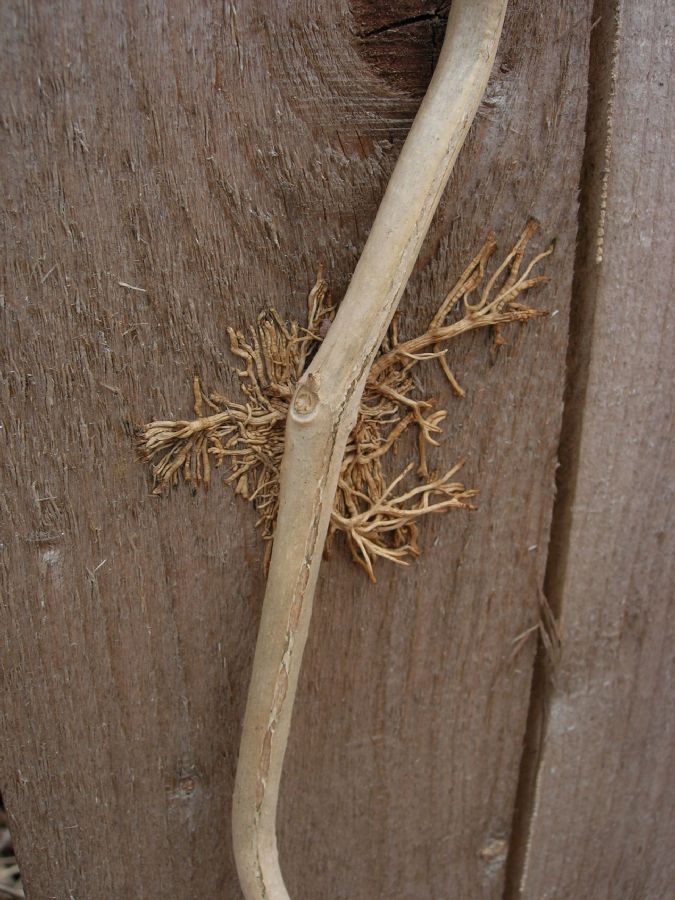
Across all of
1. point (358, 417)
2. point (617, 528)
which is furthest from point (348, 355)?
point (617, 528)

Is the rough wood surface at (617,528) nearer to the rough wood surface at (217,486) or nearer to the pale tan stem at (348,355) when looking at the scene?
the rough wood surface at (217,486)

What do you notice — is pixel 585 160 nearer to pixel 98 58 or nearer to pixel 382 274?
pixel 382 274

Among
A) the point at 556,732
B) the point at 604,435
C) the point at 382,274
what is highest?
the point at 382,274

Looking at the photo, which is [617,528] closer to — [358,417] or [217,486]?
[358,417]

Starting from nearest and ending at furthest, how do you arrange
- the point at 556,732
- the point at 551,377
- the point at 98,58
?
the point at 98,58, the point at 551,377, the point at 556,732

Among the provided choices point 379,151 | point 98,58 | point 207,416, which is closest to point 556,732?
point 207,416

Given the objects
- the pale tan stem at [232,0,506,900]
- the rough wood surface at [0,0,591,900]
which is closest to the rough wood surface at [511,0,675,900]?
the rough wood surface at [0,0,591,900]

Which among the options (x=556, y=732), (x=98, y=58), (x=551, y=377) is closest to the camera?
(x=98, y=58)

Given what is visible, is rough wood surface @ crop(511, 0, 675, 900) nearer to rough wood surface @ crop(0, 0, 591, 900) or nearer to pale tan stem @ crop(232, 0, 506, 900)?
rough wood surface @ crop(0, 0, 591, 900)
